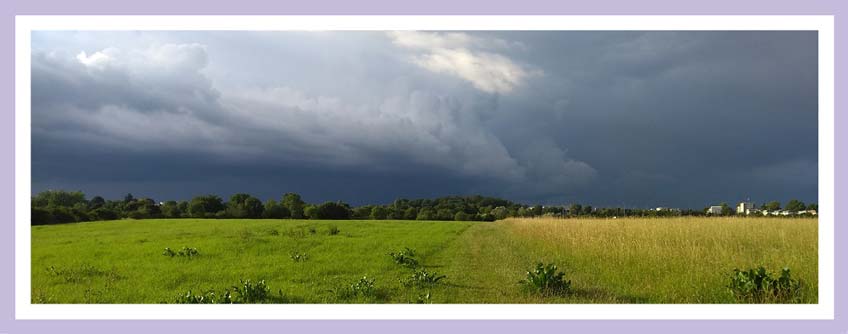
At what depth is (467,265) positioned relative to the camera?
14.1 meters

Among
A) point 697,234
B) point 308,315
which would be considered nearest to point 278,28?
point 308,315

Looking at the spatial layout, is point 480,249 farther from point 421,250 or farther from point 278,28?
point 278,28

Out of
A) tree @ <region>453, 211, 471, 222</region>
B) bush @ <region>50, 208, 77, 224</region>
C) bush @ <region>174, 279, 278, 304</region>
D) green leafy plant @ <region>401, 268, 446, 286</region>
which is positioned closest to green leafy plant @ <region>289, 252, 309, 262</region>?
green leafy plant @ <region>401, 268, 446, 286</region>

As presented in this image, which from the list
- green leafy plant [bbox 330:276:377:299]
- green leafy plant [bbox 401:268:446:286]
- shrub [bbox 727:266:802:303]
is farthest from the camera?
green leafy plant [bbox 401:268:446:286]

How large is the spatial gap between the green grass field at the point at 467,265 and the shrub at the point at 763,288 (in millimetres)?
298

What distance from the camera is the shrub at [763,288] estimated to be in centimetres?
870

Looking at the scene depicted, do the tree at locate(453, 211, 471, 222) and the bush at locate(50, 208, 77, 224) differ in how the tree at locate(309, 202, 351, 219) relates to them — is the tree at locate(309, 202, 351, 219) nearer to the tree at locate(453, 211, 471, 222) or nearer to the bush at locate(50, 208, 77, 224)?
the tree at locate(453, 211, 471, 222)

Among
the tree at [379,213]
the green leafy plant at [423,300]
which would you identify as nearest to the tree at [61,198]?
the tree at [379,213]

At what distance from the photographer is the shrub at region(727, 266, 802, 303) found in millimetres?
8703

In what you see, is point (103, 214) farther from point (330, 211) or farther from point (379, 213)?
point (379, 213)

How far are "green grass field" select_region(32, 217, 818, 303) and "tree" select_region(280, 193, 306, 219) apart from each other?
2897 centimetres

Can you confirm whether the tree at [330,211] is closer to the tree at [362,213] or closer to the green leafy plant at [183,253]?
the tree at [362,213]

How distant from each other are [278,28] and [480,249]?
39.5 feet

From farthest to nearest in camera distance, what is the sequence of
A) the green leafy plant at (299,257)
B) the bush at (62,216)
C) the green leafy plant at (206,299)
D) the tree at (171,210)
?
the tree at (171,210) < the bush at (62,216) < the green leafy plant at (299,257) < the green leafy plant at (206,299)
